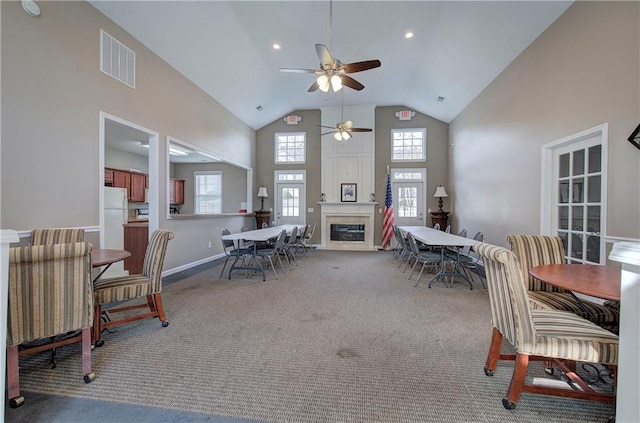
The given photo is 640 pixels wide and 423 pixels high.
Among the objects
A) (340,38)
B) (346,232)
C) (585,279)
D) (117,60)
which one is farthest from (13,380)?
(346,232)

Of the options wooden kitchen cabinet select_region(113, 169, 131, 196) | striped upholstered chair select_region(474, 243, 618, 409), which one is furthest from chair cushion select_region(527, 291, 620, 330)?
wooden kitchen cabinet select_region(113, 169, 131, 196)

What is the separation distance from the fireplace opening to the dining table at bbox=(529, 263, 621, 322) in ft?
19.3

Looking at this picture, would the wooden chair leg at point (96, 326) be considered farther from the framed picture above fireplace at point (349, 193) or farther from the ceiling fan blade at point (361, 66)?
the framed picture above fireplace at point (349, 193)

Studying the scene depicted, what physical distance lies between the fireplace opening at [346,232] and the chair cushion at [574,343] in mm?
6307

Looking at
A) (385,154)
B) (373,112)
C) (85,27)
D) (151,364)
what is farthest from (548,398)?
(373,112)

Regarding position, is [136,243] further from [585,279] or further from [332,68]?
[585,279]

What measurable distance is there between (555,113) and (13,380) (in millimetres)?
5689

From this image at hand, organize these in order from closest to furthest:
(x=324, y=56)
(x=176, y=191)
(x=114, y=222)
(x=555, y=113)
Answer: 1. (x=324, y=56)
2. (x=555, y=113)
3. (x=114, y=222)
4. (x=176, y=191)

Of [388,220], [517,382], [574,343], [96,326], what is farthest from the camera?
[388,220]

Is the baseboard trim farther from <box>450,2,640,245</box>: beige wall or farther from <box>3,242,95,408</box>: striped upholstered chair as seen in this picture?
<box>450,2,640,245</box>: beige wall

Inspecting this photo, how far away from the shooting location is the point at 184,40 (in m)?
4.11

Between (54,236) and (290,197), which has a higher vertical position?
(290,197)

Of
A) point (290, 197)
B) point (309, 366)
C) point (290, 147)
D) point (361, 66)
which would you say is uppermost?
point (290, 147)

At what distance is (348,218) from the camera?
25.6 ft
